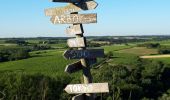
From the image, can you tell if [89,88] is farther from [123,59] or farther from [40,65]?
[123,59]

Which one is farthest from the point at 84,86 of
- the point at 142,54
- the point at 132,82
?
the point at 142,54

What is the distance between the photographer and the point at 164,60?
88688mm

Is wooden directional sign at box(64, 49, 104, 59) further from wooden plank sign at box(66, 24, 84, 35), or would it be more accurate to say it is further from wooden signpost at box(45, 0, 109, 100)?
wooden plank sign at box(66, 24, 84, 35)

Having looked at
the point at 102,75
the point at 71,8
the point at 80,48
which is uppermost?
the point at 71,8

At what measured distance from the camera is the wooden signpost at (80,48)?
9.45 meters

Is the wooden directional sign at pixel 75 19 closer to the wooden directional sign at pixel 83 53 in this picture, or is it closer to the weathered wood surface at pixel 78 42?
the weathered wood surface at pixel 78 42

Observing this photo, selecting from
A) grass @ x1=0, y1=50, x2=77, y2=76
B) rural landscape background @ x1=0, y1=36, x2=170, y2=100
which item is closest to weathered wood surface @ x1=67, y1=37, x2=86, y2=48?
rural landscape background @ x1=0, y1=36, x2=170, y2=100

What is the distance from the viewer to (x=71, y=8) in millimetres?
9891

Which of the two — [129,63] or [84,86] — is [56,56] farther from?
[84,86]

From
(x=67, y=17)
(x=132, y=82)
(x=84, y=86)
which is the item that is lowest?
(x=132, y=82)

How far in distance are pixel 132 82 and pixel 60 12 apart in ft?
189

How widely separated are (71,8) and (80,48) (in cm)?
104

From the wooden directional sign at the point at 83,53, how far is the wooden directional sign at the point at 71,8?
1057 millimetres

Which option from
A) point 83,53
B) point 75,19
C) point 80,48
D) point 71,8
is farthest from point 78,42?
point 71,8
